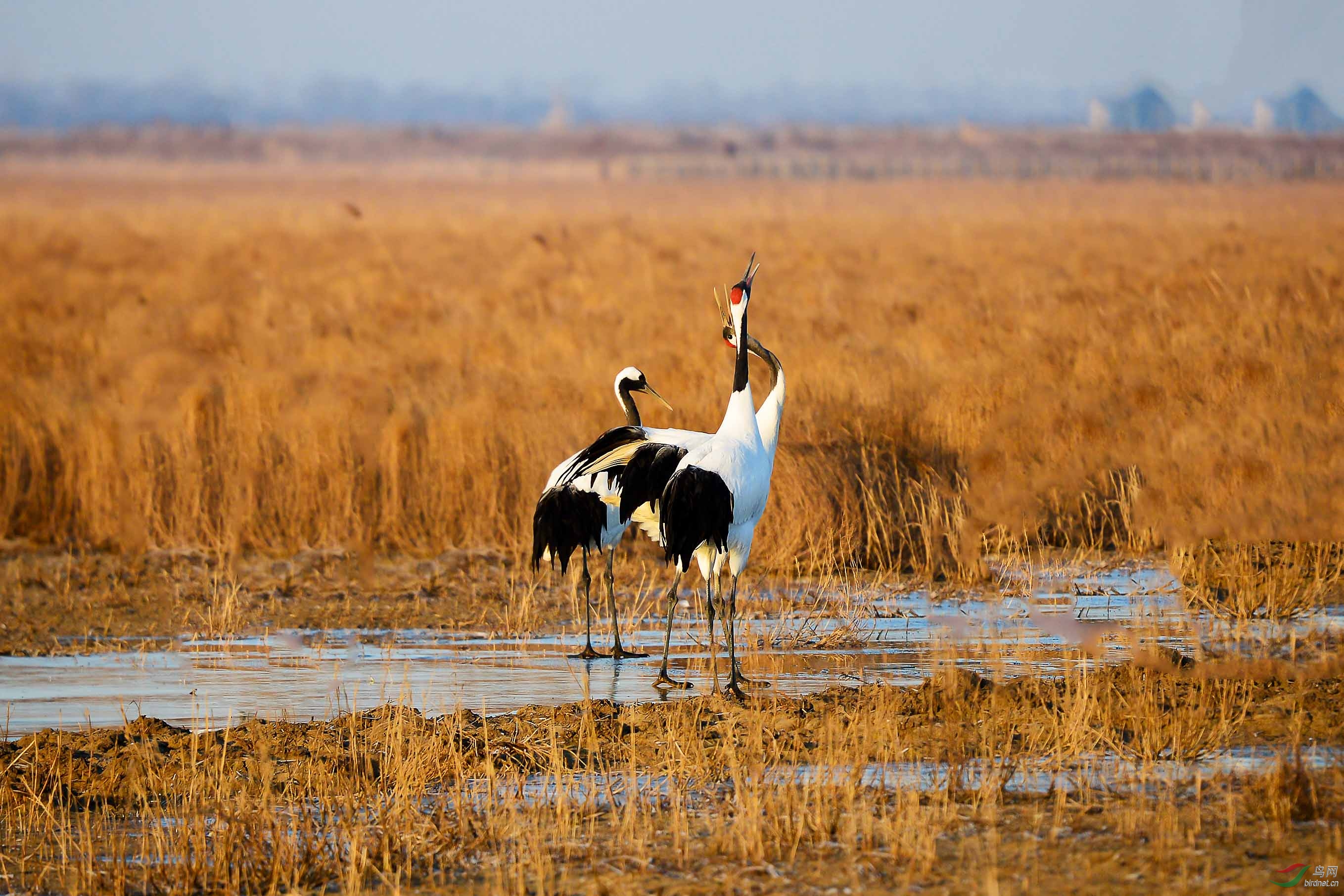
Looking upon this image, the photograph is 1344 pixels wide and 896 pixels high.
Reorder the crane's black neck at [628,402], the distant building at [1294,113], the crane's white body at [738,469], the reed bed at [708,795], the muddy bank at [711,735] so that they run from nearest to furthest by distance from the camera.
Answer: the reed bed at [708,795], the muddy bank at [711,735], the crane's white body at [738,469], the crane's black neck at [628,402], the distant building at [1294,113]

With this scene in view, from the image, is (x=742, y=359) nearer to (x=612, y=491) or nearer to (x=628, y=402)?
(x=612, y=491)

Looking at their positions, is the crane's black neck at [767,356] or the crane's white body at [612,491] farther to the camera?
the crane's black neck at [767,356]

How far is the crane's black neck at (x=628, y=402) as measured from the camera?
1098 cm

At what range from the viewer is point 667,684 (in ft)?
29.3

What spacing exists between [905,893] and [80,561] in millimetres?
9490

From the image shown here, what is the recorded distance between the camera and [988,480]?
1402 cm

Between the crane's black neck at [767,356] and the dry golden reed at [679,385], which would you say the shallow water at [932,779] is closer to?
the crane's black neck at [767,356]

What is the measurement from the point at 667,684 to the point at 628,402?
2584mm

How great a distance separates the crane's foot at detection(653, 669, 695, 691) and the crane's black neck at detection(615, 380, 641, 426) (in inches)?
90.1

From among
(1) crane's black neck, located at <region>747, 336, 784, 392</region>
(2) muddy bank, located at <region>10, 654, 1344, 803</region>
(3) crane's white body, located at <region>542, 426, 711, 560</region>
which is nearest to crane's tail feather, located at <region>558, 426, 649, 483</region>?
(3) crane's white body, located at <region>542, 426, 711, 560</region>

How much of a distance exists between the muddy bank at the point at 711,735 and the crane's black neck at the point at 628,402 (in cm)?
323

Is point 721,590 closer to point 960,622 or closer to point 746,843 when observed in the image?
point 960,622

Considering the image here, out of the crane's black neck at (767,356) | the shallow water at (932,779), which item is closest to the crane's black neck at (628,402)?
the crane's black neck at (767,356)

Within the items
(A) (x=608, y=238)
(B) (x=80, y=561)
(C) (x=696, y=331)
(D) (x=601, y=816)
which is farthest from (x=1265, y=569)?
(A) (x=608, y=238)
